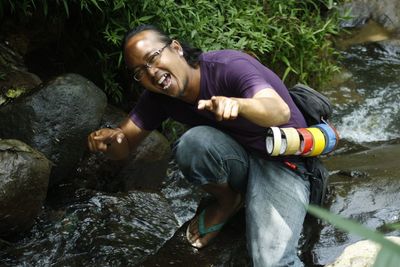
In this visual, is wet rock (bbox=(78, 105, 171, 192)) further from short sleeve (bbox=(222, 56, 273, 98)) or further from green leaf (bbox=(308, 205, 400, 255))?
green leaf (bbox=(308, 205, 400, 255))

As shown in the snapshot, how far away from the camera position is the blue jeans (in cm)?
259

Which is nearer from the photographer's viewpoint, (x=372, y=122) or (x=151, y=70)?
(x=151, y=70)

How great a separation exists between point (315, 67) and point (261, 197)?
12.0 feet

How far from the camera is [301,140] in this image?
252cm

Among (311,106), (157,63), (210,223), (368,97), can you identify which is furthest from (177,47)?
(368,97)

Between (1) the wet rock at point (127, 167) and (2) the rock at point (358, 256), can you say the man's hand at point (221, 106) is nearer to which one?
(2) the rock at point (358, 256)

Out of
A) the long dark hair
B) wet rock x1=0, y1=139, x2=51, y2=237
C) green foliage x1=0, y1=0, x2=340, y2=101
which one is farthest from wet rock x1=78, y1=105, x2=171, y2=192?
the long dark hair

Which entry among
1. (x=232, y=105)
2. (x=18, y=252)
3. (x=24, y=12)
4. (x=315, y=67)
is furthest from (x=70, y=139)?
(x=315, y=67)

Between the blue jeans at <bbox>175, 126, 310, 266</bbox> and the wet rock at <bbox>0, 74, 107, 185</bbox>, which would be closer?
the blue jeans at <bbox>175, 126, 310, 266</bbox>

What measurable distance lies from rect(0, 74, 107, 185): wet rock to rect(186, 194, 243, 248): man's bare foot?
1356 millimetres

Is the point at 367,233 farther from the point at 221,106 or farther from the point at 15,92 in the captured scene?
the point at 15,92

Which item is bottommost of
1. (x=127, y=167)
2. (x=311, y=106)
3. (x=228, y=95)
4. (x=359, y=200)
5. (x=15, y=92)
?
(x=127, y=167)

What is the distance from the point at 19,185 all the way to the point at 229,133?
1.37 m

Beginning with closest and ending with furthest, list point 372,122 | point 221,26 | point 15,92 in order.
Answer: point 15,92 → point 221,26 → point 372,122
